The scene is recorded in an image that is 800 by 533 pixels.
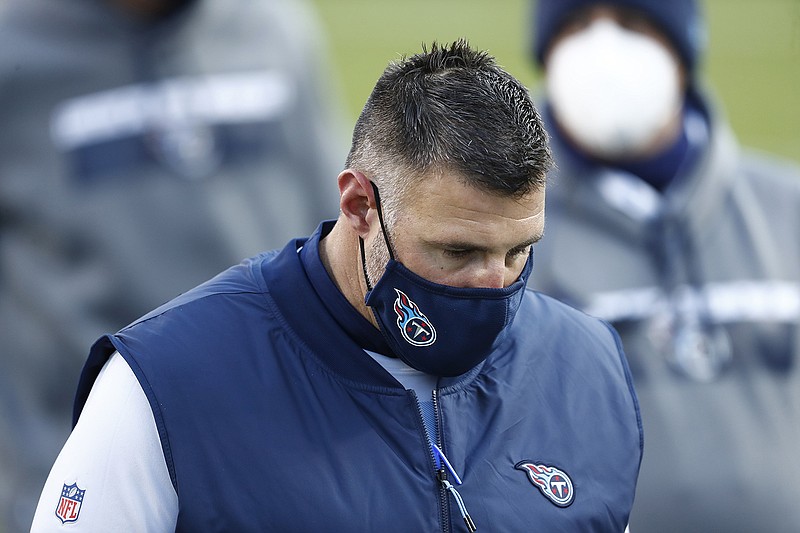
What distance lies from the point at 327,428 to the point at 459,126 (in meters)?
0.55

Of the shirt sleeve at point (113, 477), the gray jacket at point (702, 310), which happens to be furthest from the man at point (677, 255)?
the shirt sleeve at point (113, 477)

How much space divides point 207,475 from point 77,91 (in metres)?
2.16

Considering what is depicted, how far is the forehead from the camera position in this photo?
218 cm

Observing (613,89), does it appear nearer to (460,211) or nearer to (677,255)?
(677,255)

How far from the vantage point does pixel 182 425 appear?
2.15m

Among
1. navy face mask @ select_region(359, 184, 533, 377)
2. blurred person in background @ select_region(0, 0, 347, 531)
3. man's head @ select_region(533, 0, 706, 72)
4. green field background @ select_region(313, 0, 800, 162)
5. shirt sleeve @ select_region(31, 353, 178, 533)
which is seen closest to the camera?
shirt sleeve @ select_region(31, 353, 178, 533)

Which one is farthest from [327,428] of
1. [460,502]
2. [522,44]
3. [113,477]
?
[522,44]

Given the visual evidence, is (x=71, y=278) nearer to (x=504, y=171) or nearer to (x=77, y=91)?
(x=77, y=91)

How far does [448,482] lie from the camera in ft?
7.34

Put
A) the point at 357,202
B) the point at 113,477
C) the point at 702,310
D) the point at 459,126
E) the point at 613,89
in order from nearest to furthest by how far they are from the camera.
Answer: the point at 113,477, the point at 459,126, the point at 357,202, the point at 702,310, the point at 613,89

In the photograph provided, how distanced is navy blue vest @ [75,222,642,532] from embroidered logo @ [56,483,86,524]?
0.52 feet

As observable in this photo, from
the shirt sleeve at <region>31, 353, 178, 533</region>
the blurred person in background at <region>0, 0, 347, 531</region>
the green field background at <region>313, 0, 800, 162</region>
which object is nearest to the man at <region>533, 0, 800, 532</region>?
the blurred person in background at <region>0, 0, 347, 531</region>

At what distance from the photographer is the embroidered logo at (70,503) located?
2.10 m

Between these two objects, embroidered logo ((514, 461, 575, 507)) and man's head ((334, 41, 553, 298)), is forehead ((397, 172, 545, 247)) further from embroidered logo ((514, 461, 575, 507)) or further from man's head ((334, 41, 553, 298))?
embroidered logo ((514, 461, 575, 507))
